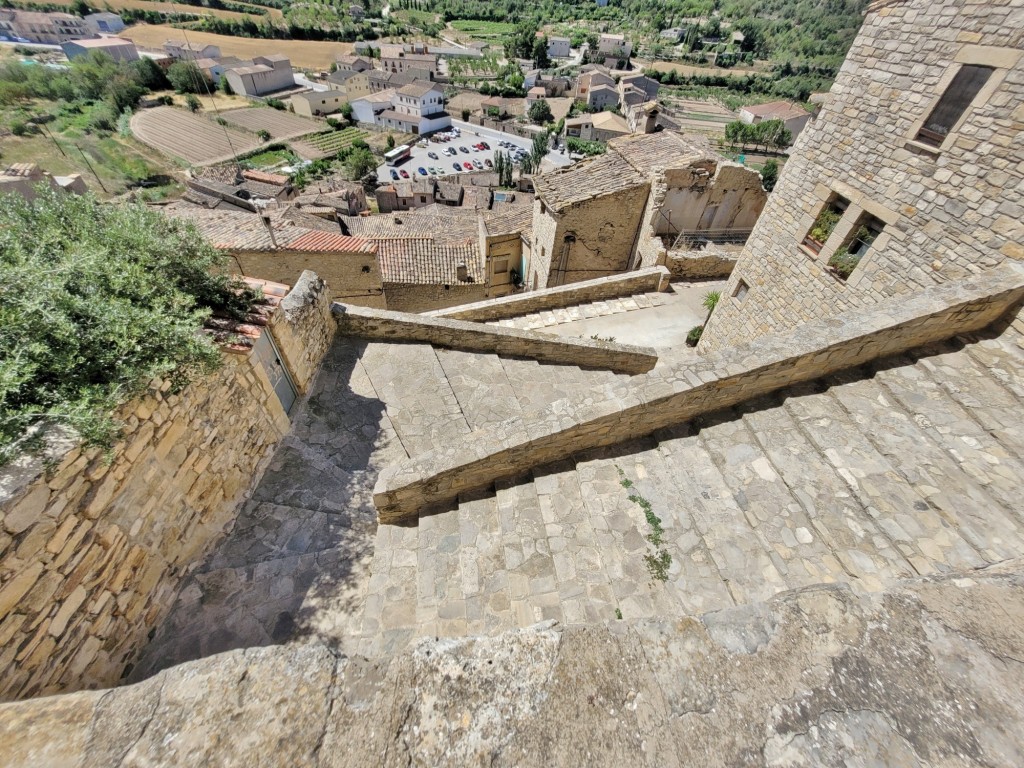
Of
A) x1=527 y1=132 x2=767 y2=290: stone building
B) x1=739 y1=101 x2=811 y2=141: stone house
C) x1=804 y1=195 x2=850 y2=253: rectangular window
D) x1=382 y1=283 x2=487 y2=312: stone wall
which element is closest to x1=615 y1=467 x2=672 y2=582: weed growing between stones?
x1=804 y1=195 x2=850 y2=253: rectangular window

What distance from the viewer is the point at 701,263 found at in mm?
12781

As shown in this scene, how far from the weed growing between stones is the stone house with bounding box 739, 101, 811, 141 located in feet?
276

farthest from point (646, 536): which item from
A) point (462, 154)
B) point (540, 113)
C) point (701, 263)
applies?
point (540, 113)

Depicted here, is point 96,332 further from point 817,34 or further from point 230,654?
point 817,34

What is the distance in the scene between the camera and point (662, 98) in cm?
8975

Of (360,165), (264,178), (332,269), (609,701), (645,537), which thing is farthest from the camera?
(360,165)

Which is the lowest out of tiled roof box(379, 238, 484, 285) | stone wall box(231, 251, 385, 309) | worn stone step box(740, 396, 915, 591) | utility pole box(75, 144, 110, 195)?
utility pole box(75, 144, 110, 195)

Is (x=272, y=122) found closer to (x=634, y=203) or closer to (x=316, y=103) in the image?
(x=316, y=103)

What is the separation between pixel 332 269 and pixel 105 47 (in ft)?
373

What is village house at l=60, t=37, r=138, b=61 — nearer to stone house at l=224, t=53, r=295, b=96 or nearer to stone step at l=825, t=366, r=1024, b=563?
stone house at l=224, t=53, r=295, b=96

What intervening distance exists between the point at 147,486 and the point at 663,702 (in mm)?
4384

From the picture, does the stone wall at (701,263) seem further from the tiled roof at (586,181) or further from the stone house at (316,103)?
the stone house at (316,103)

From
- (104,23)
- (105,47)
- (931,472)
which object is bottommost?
(105,47)

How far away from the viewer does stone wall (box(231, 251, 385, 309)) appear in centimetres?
1201
